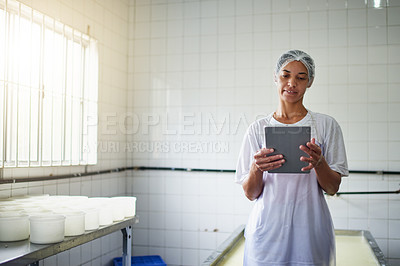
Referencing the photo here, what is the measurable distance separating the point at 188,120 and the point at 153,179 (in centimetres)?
75

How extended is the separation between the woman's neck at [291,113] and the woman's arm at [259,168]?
26 cm

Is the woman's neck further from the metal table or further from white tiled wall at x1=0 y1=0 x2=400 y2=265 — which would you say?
white tiled wall at x1=0 y1=0 x2=400 y2=265

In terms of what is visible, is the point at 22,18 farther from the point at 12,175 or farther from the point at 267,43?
the point at 267,43

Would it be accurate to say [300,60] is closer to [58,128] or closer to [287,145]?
[287,145]

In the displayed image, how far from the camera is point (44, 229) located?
1897 mm

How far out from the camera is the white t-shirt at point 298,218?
1581mm

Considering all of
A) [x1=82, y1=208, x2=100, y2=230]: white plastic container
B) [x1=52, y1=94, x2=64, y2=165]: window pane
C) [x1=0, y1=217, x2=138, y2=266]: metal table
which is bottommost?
[x1=0, y1=217, x2=138, y2=266]: metal table

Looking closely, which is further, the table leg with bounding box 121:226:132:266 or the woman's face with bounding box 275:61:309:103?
A: the table leg with bounding box 121:226:132:266

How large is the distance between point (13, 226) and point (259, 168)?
3.95 feet

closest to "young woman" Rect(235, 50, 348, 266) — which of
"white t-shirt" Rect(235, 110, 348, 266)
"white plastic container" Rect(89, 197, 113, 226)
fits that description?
"white t-shirt" Rect(235, 110, 348, 266)

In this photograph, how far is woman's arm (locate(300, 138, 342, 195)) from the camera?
4.91 feet

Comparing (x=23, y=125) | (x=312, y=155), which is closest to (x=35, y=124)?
(x=23, y=125)

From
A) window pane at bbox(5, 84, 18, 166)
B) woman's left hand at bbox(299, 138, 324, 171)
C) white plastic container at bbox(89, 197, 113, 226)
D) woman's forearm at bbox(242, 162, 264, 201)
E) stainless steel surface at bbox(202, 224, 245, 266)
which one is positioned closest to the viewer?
woman's left hand at bbox(299, 138, 324, 171)

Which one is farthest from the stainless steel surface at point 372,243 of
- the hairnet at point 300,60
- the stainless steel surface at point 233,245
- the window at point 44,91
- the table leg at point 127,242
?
the window at point 44,91
